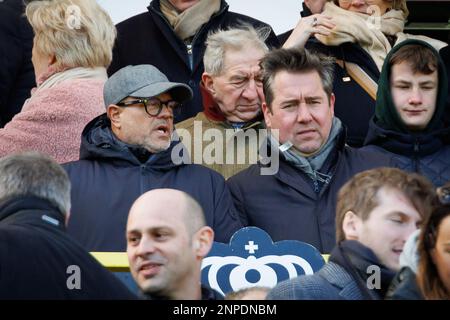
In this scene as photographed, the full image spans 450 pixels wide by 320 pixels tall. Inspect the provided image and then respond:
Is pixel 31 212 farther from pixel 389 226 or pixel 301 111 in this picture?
pixel 301 111

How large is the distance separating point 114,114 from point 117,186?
0.44m

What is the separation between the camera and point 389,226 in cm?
521

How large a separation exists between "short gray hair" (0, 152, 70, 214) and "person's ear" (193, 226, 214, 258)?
54cm

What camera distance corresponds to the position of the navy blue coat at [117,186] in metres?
6.16

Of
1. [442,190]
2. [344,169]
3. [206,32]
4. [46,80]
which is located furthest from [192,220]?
[206,32]

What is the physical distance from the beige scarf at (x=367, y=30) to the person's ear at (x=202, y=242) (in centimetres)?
249

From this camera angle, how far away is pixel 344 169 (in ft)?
21.5

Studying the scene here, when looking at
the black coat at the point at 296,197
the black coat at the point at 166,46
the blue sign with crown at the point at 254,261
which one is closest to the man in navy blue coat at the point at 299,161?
the black coat at the point at 296,197

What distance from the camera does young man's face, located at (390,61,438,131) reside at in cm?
691

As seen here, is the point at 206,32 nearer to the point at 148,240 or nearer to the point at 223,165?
the point at 223,165

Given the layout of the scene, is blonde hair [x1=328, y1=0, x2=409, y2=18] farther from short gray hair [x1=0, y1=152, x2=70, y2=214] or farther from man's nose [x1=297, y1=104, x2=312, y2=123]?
short gray hair [x1=0, y1=152, x2=70, y2=214]

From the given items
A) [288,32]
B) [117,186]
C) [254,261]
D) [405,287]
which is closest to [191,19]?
[288,32]
